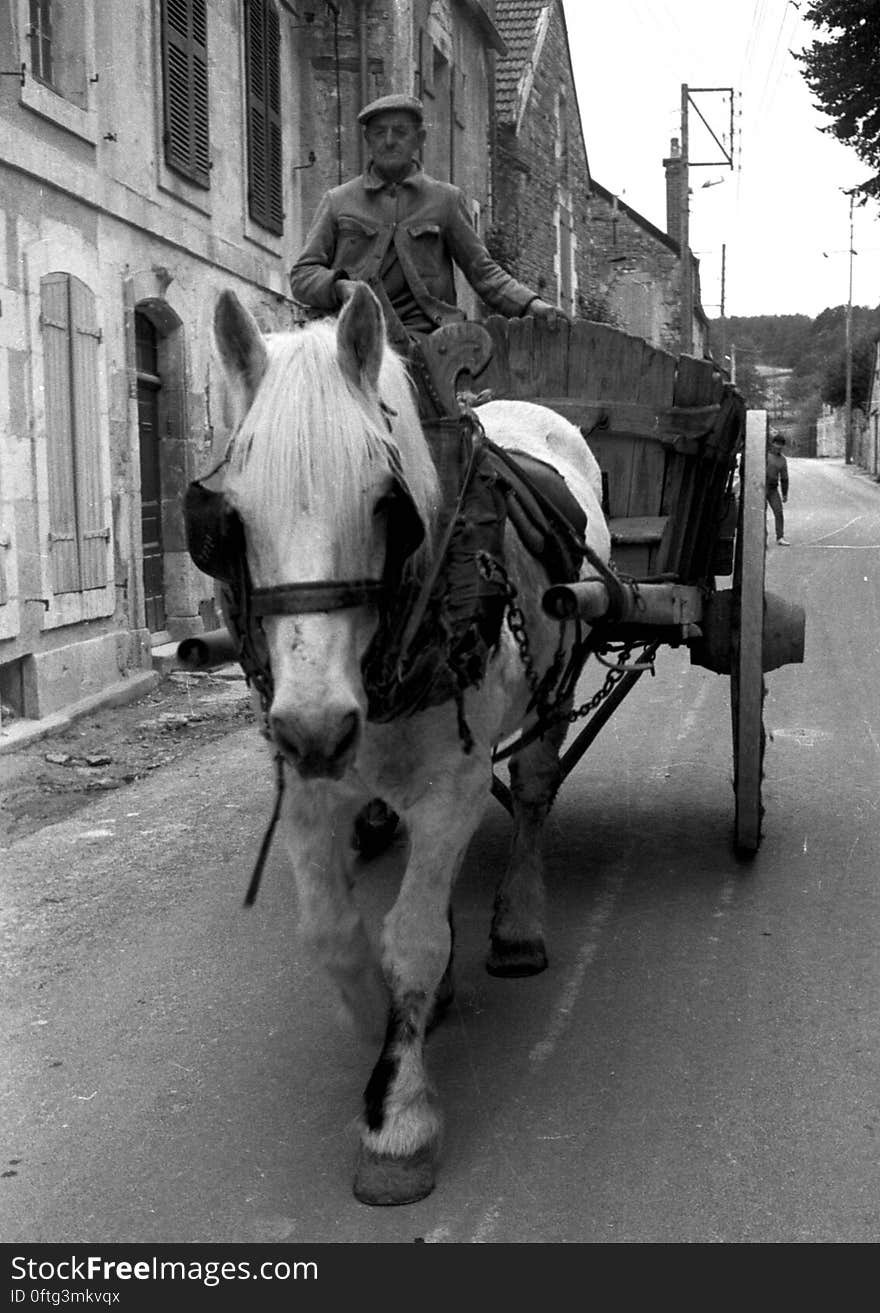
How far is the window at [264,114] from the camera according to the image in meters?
13.0

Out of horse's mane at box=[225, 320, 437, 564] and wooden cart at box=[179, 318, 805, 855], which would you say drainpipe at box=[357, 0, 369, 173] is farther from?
horse's mane at box=[225, 320, 437, 564]

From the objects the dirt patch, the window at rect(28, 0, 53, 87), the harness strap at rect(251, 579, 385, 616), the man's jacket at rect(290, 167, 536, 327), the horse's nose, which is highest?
the window at rect(28, 0, 53, 87)

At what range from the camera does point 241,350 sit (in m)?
2.84

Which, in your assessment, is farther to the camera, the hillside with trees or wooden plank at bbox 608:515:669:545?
the hillside with trees

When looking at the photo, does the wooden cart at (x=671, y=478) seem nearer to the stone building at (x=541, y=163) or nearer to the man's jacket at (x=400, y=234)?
the man's jacket at (x=400, y=234)

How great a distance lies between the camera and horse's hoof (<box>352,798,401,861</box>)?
5324 mm

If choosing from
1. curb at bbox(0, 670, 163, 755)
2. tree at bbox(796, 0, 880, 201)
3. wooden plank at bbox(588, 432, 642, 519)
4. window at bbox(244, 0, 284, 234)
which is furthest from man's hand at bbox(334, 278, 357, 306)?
tree at bbox(796, 0, 880, 201)

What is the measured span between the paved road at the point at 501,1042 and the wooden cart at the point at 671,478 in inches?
24.1

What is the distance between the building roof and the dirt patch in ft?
58.4

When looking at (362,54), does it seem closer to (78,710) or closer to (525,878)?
(78,710)

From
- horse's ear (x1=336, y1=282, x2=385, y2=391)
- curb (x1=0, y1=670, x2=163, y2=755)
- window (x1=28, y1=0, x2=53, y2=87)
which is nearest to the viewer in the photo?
horse's ear (x1=336, y1=282, x2=385, y2=391)

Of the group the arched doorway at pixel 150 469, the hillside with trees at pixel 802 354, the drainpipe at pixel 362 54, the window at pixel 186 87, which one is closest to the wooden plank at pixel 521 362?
the arched doorway at pixel 150 469

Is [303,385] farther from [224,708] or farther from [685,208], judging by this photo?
[685,208]

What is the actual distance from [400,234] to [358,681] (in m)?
2.49
